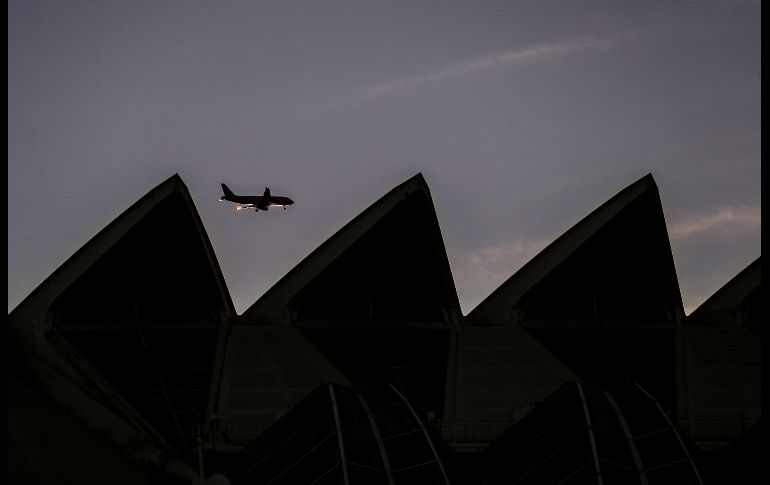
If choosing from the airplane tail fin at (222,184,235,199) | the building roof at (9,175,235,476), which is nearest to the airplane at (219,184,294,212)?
the airplane tail fin at (222,184,235,199)

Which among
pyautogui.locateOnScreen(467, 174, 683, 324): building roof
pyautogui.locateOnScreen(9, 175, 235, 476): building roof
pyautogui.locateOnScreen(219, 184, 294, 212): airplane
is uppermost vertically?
pyautogui.locateOnScreen(219, 184, 294, 212): airplane

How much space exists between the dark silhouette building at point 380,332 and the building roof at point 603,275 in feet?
0.16

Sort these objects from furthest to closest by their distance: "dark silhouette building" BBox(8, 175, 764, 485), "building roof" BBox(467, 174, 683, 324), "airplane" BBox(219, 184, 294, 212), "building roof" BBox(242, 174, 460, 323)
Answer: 1. "airplane" BBox(219, 184, 294, 212)
2. "building roof" BBox(467, 174, 683, 324)
3. "building roof" BBox(242, 174, 460, 323)
4. "dark silhouette building" BBox(8, 175, 764, 485)

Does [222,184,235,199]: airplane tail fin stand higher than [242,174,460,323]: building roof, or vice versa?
[222,184,235,199]: airplane tail fin

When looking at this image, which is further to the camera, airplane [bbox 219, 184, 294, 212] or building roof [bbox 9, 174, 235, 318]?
airplane [bbox 219, 184, 294, 212]

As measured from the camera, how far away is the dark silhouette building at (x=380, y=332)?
3075cm

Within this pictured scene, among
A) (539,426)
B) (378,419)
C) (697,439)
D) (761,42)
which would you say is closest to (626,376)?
(697,439)

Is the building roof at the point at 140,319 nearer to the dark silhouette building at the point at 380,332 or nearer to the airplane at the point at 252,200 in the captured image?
the dark silhouette building at the point at 380,332

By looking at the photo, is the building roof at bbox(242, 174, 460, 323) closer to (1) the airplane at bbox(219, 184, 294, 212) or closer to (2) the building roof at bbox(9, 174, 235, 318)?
(2) the building roof at bbox(9, 174, 235, 318)

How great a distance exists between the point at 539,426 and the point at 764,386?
7194 millimetres

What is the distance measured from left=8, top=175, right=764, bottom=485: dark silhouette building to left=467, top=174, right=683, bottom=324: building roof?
5cm

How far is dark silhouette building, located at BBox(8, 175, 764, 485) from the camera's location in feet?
101

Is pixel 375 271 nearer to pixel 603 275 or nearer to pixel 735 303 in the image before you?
pixel 603 275

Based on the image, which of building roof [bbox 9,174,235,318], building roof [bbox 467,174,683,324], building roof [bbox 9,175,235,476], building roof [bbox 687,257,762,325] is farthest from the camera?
building roof [bbox 687,257,762,325]
